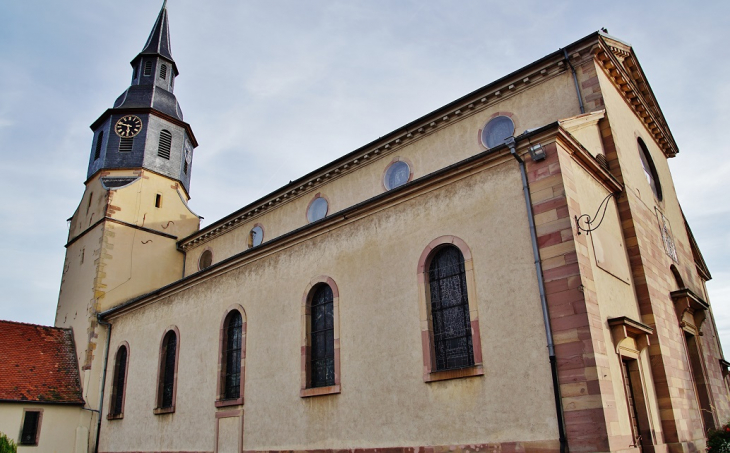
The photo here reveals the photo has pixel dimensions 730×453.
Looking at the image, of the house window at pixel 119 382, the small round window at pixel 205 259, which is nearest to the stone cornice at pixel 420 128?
the small round window at pixel 205 259

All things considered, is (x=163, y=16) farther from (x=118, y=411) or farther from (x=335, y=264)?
(x=335, y=264)

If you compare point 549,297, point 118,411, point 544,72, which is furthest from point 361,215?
point 118,411

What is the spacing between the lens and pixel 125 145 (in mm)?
23750

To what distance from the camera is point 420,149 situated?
1569cm

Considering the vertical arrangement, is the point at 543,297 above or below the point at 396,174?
below

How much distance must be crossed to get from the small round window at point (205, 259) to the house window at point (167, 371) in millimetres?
5182

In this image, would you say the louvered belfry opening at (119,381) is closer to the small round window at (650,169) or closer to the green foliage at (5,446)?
the green foliage at (5,446)

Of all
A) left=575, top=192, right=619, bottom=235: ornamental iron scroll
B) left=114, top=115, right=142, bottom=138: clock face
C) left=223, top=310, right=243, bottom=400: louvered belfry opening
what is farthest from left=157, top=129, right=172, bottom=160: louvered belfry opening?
left=575, top=192, right=619, bottom=235: ornamental iron scroll

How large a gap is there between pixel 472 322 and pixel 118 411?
1378 centimetres

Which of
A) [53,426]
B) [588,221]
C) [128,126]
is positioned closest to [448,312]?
[588,221]

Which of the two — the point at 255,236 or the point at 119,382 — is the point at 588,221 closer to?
the point at 255,236

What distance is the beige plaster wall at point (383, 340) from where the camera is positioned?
30.7ft

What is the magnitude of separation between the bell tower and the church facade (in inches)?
37.4

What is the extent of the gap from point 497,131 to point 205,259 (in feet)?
42.8
